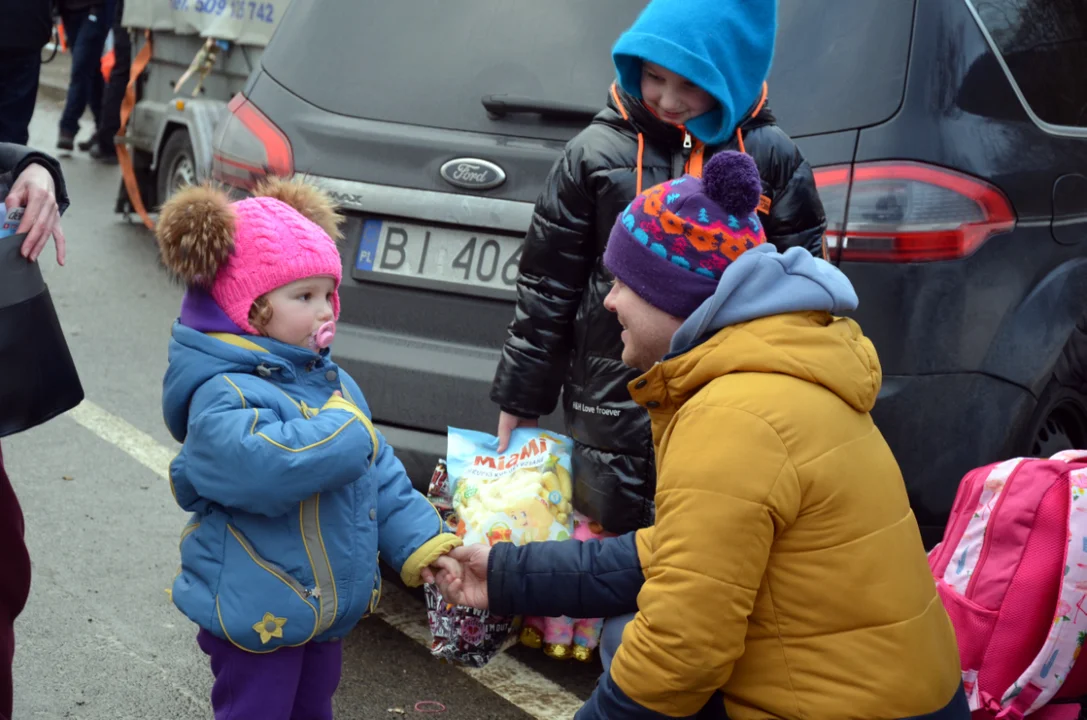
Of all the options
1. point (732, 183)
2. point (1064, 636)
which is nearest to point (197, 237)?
point (732, 183)

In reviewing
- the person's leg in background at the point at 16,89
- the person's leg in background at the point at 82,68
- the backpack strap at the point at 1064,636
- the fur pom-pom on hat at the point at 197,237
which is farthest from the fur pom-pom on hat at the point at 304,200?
the person's leg in background at the point at 82,68

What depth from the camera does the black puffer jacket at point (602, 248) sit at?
9.06 feet

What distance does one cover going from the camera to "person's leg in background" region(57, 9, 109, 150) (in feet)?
37.0

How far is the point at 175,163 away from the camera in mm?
8305

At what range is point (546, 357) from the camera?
2949mm

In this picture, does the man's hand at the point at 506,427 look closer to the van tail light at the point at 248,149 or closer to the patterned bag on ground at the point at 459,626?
the patterned bag on ground at the point at 459,626

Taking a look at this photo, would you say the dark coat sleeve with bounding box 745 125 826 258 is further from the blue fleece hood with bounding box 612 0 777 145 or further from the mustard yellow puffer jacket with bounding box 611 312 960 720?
the mustard yellow puffer jacket with bounding box 611 312 960 720

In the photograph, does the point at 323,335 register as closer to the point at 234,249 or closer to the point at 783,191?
the point at 234,249

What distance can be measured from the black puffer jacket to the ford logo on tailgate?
21.6 inches

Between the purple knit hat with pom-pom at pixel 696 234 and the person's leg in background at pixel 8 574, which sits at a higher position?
the purple knit hat with pom-pom at pixel 696 234

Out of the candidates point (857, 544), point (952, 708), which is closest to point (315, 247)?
point (857, 544)

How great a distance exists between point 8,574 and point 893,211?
2087 mm

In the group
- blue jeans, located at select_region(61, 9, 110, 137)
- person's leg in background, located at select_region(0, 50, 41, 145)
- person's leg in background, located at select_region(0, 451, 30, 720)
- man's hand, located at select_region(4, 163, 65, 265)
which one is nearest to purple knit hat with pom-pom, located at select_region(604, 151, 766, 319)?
man's hand, located at select_region(4, 163, 65, 265)

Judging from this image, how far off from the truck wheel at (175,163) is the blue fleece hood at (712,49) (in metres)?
5.71
